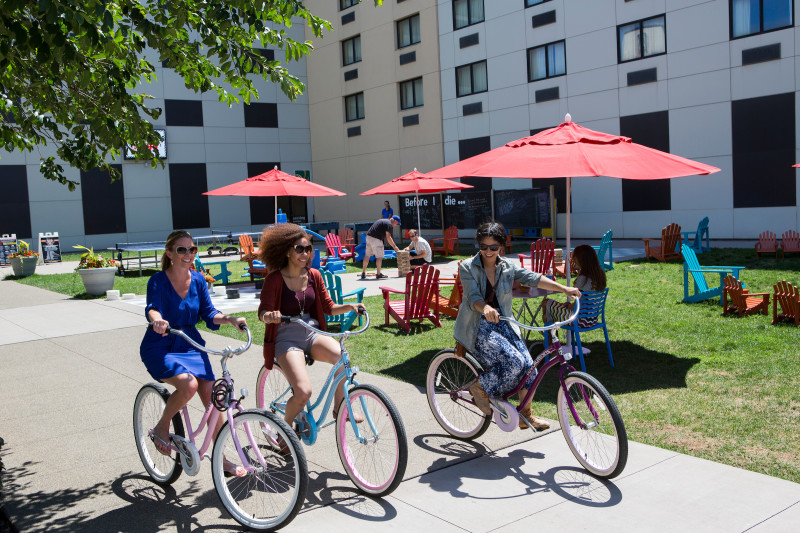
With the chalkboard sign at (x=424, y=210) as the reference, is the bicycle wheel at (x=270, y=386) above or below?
below

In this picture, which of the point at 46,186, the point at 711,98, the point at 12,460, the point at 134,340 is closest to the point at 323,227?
the point at 46,186

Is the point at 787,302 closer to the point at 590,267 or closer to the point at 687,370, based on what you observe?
the point at 687,370

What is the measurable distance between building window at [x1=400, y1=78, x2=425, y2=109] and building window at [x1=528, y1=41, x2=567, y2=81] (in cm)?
605

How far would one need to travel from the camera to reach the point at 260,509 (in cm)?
439

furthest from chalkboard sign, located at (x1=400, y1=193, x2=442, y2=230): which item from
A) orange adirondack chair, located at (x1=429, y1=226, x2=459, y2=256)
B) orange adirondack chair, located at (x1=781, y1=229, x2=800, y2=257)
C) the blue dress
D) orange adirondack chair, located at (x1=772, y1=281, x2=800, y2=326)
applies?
the blue dress

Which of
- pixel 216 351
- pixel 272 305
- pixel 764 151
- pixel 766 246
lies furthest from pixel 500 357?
pixel 764 151

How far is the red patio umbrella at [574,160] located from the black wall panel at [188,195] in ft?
97.1

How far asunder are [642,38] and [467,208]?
28.7ft

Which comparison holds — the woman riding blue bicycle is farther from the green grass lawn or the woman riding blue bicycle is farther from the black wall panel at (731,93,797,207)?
the black wall panel at (731,93,797,207)

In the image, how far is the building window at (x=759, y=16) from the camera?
2084 centimetres

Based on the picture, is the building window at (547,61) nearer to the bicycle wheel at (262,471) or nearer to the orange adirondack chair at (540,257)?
the orange adirondack chair at (540,257)

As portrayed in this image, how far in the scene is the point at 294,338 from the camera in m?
4.86

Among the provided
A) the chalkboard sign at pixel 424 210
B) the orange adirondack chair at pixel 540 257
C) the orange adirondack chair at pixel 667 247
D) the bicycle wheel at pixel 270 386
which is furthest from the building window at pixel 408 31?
the bicycle wheel at pixel 270 386

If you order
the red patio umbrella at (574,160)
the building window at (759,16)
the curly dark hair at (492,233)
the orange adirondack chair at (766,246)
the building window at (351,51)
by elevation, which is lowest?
the orange adirondack chair at (766,246)
